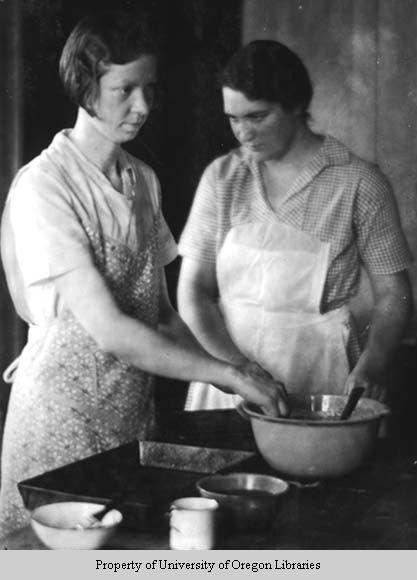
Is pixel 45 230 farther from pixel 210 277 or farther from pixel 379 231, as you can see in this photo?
pixel 379 231

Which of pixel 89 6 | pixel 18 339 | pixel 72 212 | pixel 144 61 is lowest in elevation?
pixel 18 339

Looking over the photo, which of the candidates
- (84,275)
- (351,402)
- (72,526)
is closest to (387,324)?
(351,402)

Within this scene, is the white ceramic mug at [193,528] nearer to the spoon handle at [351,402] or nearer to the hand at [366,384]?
the spoon handle at [351,402]

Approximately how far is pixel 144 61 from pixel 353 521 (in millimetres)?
1073

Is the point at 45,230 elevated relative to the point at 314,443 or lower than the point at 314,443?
elevated

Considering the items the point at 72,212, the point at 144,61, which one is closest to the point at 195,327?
the point at 72,212

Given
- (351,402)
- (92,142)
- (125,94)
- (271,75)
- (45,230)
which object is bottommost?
(351,402)

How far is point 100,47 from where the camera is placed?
1.69 meters

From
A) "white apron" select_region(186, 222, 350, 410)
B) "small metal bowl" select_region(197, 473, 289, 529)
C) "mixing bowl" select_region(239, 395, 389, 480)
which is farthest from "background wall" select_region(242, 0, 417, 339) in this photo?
"small metal bowl" select_region(197, 473, 289, 529)

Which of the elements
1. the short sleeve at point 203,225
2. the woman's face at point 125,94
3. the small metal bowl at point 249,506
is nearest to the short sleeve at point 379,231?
the short sleeve at point 203,225

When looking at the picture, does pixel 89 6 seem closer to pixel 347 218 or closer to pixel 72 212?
pixel 72 212

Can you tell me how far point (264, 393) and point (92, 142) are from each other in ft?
2.38

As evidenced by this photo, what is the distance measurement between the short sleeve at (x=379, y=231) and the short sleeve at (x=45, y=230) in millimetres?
831

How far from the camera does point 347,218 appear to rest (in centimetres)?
213
